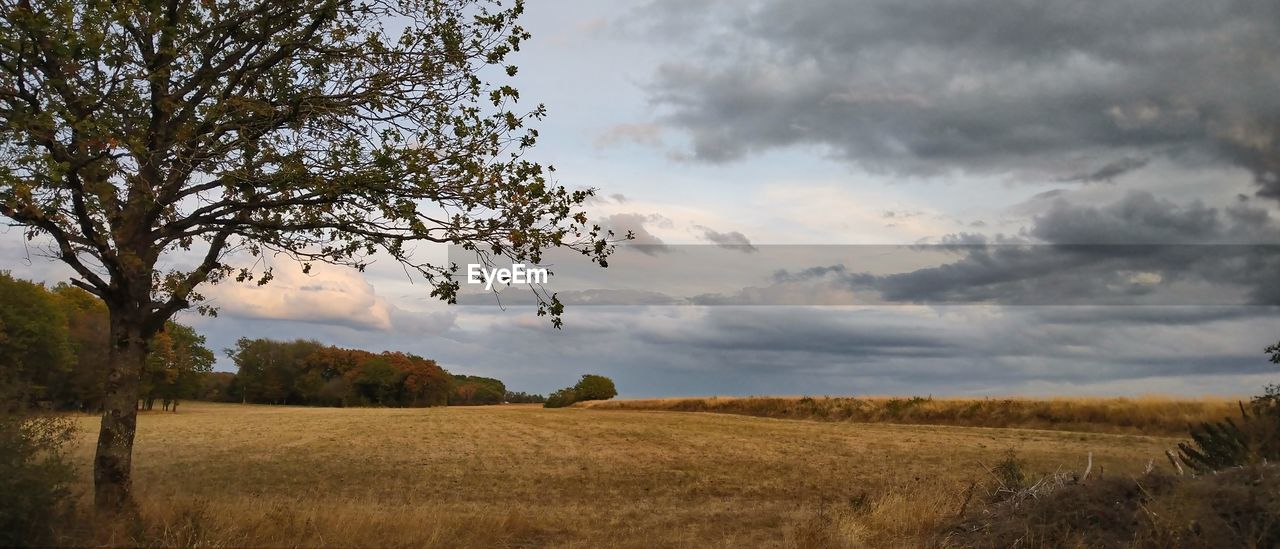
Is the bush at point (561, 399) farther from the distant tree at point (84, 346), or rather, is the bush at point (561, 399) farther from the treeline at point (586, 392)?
the distant tree at point (84, 346)

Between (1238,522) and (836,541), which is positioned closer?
(1238,522)

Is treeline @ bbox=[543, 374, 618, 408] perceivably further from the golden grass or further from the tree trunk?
the tree trunk

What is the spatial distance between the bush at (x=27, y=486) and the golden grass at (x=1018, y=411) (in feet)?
142

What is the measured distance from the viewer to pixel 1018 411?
52.9 m

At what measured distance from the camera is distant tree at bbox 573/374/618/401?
10625cm

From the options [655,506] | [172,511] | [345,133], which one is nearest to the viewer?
[172,511]

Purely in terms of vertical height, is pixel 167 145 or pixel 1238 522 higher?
pixel 167 145

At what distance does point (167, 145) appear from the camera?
12.3m

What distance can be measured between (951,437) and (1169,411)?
48.6ft

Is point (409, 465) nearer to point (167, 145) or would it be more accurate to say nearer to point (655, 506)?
point (655, 506)

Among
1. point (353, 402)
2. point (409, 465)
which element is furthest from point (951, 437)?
point (353, 402)

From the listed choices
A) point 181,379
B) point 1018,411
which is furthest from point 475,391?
point 1018,411

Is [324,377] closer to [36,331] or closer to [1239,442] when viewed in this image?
[36,331]

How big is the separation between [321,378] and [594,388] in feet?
122
